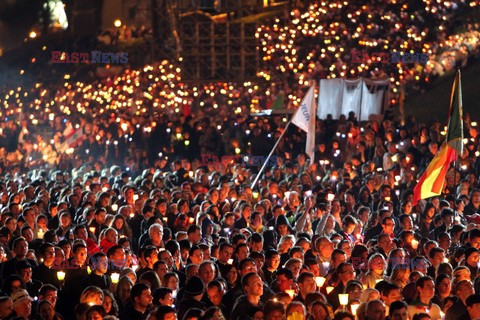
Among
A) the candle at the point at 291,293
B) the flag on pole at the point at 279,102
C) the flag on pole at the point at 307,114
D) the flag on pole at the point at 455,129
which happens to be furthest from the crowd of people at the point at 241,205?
the flag on pole at the point at 279,102

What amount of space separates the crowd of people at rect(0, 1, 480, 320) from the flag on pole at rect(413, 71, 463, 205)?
0.24 metres

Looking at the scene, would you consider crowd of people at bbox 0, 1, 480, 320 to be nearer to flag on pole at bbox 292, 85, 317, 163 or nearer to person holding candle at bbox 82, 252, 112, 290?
person holding candle at bbox 82, 252, 112, 290

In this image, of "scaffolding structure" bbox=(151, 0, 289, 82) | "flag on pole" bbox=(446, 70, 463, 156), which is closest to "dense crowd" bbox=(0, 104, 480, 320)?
"flag on pole" bbox=(446, 70, 463, 156)

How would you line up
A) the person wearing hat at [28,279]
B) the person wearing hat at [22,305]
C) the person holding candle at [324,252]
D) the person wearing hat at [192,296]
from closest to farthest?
the person wearing hat at [22,305], the person wearing hat at [192,296], the person wearing hat at [28,279], the person holding candle at [324,252]

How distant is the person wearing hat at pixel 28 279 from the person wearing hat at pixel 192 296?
5.05 ft

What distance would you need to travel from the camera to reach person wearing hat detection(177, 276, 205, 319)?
39.1ft

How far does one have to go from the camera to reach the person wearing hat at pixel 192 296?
11.9 m

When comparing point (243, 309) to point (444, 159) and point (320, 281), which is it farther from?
point (444, 159)

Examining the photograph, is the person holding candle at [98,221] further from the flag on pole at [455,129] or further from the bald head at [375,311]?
the bald head at [375,311]

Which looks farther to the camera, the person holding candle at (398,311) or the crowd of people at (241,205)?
the crowd of people at (241,205)

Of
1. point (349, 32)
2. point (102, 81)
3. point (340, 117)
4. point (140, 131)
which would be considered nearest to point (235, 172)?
point (340, 117)

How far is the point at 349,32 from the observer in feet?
106

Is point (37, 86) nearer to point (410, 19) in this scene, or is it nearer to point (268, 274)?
point (410, 19)

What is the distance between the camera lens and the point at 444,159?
1770 centimetres
